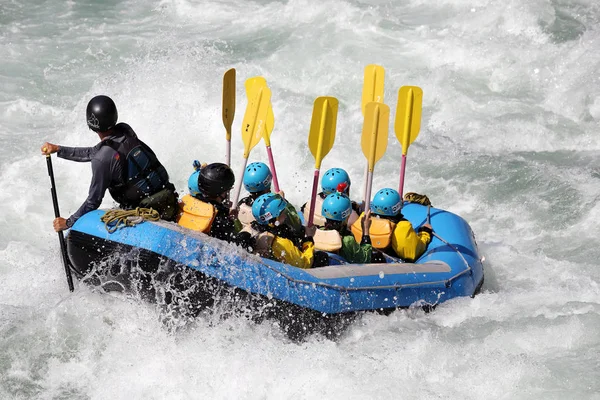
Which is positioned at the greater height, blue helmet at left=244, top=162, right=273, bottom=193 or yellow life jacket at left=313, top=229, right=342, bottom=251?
blue helmet at left=244, top=162, right=273, bottom=193

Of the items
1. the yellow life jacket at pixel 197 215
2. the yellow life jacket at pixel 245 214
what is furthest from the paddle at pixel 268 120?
the yellow life jacket at pixel 197 215

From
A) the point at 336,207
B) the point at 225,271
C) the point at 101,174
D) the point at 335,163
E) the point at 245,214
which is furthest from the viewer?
the point at 335,163

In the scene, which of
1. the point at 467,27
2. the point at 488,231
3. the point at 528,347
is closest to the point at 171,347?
the point at 528,347

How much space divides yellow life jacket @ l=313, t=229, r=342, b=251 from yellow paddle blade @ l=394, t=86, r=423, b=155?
1401mm

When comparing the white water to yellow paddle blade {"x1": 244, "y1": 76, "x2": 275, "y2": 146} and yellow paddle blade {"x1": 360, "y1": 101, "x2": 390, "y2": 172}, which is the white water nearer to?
yellow paddle blade {"x1": 360, "y1": 101, "x2": 390, "y2": 172}

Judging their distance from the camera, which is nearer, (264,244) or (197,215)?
(264,244)

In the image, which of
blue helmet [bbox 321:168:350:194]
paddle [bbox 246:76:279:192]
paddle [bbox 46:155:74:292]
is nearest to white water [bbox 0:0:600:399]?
paddle [bbox 46:155:74:292]

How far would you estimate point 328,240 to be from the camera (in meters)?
6.09

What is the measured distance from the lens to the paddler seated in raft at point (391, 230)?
6.36 m

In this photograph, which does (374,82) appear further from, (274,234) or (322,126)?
(274,234)

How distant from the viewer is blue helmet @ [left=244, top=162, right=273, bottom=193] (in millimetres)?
6148

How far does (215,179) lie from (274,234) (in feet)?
1.81

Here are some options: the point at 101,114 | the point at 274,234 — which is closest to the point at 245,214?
the point at 274,234

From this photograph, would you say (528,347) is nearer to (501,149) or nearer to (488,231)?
(488,231)
